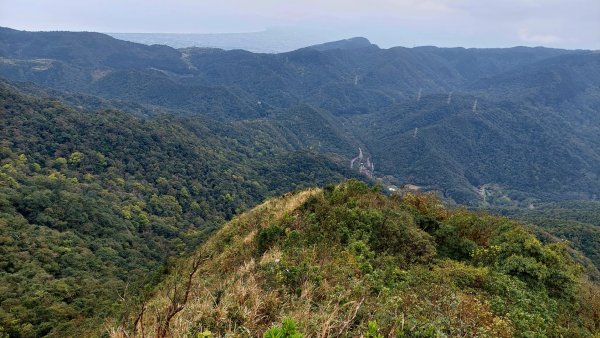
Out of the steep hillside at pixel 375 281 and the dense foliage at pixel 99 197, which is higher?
the steep hillside at pixel 375 281

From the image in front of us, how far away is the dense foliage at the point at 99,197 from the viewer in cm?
2794

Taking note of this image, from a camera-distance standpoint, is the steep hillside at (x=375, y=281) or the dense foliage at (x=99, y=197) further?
the dense foliage at (x=99, y=197)

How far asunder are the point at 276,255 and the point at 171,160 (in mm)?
75374

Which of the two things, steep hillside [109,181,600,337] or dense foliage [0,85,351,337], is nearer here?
steep hillside [109,181,600,337]

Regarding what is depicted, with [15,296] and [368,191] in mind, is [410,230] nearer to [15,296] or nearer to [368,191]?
[368,191]

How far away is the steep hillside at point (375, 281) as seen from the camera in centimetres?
485

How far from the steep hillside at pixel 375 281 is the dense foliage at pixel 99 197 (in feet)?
26.6

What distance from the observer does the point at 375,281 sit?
7363 millimetres

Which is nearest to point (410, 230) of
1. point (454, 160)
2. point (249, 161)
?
point (249, 161)

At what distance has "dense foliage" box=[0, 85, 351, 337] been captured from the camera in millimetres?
27938

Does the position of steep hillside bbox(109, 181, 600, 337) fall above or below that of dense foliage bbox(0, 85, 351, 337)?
above

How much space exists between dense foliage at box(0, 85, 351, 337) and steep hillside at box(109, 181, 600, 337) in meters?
8.10

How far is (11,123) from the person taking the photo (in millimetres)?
65062

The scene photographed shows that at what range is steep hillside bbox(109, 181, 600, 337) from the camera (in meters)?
4.85
